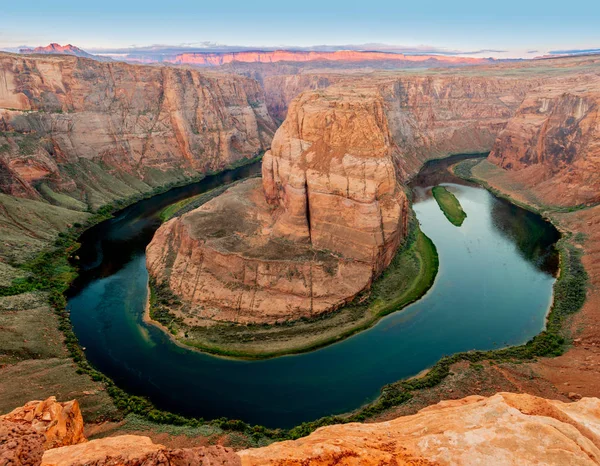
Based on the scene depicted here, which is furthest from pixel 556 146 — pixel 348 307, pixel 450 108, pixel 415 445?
pixel 415 445

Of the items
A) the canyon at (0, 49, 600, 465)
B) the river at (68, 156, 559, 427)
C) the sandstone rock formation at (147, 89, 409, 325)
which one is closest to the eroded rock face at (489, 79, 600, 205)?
the canyon at (0, 49, 600, 465)

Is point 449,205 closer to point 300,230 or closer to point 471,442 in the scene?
point 300,230

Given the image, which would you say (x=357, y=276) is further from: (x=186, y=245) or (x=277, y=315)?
(x=186, y=245)

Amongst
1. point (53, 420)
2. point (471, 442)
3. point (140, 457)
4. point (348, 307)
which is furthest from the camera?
point (348, 307)

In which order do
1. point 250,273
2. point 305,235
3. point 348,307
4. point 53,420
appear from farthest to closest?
point 305,235 → point 250,273 → point 348,307 → point 53,420

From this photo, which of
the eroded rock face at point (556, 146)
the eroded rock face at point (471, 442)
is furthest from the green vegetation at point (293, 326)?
the eroded rock face at point (556, 146)

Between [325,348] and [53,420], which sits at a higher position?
[53,420]

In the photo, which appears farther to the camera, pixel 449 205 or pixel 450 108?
pixel 450 108
